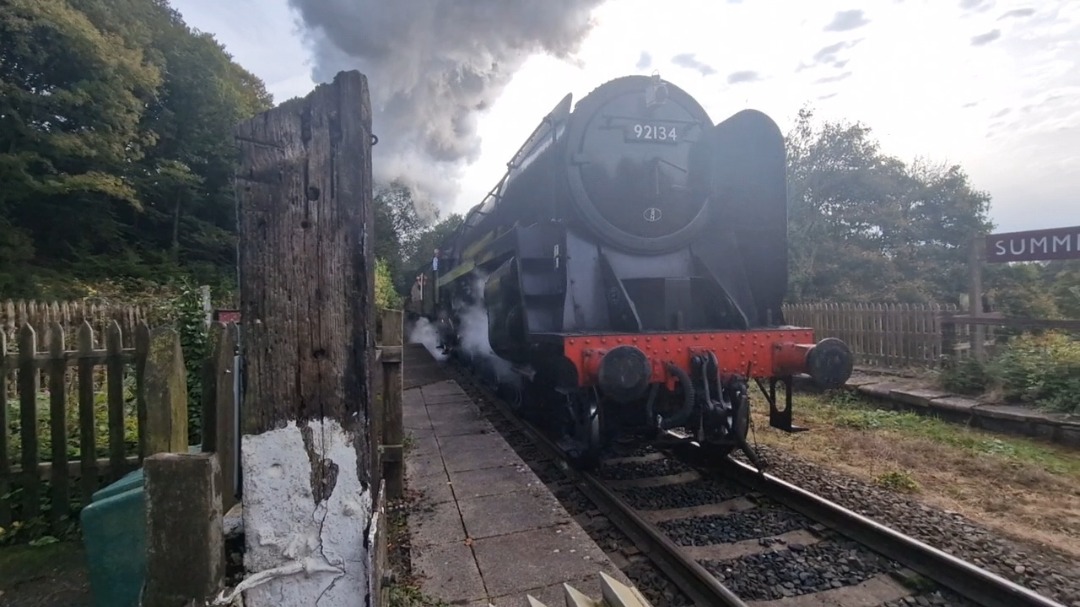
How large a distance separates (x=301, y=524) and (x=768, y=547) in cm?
312

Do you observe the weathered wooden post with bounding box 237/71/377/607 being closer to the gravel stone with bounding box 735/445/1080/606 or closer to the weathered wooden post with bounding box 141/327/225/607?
the weathered wooden post with bounding box 141/327/225/607

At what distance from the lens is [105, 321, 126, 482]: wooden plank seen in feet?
12.5

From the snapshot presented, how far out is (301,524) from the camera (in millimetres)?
1457

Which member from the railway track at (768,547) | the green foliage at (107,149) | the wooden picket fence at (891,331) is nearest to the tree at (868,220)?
the wooden picket fence at (891,331)

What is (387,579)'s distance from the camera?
5.56 ft

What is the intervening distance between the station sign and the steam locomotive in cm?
445

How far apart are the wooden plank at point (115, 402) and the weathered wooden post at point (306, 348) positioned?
315cm

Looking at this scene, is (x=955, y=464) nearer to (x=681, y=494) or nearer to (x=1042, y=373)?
(x=681, y=494)

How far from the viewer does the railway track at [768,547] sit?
3027 millimetres

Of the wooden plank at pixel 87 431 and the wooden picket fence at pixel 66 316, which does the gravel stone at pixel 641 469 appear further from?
the wooden picket fence at pixel 66 316

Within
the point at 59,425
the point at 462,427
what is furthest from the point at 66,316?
the point at 462,427

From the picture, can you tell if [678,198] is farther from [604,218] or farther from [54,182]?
[54,182]

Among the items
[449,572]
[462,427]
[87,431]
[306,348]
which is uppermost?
[306,348]

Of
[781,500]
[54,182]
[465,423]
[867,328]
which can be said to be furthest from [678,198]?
[54,182]
